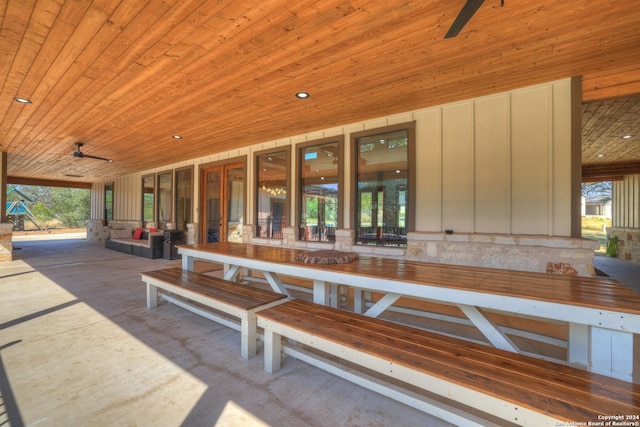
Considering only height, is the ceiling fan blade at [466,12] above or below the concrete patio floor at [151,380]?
above

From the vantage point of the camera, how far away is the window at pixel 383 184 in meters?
3.89

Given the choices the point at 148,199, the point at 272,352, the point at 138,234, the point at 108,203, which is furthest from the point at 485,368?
the point at 108,203

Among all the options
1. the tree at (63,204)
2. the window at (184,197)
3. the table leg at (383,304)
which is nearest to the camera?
the table leg at (383,304)

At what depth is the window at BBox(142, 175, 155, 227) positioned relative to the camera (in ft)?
28.7

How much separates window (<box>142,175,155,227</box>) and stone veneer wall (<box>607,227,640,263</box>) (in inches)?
570

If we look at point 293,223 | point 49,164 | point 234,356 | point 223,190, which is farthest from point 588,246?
point 49,164

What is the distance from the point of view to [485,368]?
4.57 ft

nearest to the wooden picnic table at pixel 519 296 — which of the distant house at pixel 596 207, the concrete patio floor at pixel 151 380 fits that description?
the concrete patio floor at pixel 151 380

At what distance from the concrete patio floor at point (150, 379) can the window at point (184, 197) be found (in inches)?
166

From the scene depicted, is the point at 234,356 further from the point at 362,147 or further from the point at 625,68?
the point at 625,68

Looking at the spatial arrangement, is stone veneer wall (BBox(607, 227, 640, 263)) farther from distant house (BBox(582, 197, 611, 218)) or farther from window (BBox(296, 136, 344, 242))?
window (BBox(296, 136, 344, 242))

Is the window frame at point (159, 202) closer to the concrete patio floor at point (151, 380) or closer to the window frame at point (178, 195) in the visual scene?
the window frame at point (178, 195)

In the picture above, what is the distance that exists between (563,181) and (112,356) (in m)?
4.66

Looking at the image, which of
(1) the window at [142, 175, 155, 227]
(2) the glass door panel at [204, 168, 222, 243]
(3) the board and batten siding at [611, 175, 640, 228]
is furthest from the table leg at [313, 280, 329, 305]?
(3) the board and batten siding at [611, 175, 640, 228]
